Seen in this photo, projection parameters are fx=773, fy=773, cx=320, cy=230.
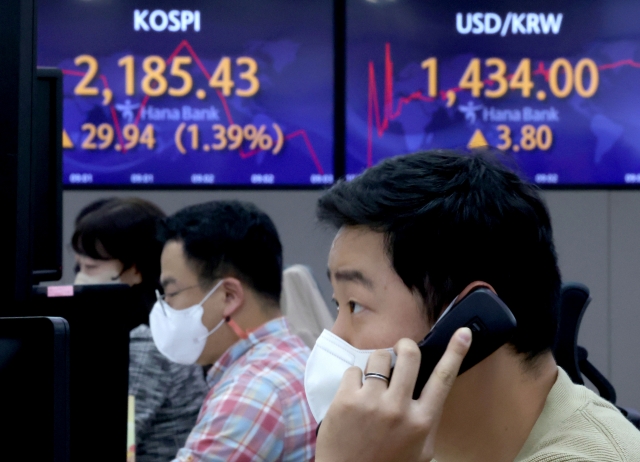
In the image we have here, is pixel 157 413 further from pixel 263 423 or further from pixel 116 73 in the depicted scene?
pixel 116 73

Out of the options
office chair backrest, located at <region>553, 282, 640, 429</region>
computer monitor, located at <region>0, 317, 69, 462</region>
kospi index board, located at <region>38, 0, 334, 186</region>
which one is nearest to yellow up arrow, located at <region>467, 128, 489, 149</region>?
kospi index board, located at <region>38, 0, 334, 186</region>

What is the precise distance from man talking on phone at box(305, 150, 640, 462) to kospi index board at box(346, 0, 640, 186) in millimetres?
2192

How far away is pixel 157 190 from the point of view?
11.0 ft

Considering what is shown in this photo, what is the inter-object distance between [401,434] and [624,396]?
2.98 metres

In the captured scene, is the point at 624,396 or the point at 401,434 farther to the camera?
the point at 624,396

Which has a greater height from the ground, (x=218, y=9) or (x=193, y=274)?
(x=218, y=9)

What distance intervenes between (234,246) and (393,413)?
4.43 ft

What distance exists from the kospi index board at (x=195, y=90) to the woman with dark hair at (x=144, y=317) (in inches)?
13.8

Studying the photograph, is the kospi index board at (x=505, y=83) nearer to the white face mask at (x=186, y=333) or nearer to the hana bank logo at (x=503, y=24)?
the hana bank logo at (x=503, y=24)

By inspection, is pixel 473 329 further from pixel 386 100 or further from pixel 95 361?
pixel 386 100

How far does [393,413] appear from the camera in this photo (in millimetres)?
991

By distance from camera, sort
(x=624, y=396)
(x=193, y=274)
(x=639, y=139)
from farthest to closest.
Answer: (x=624, y=396), (x=639, y=139), (x=193, y=274)

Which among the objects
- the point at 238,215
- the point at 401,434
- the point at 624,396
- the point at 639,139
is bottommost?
the point at 624,396

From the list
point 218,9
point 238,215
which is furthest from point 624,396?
point 218,9
